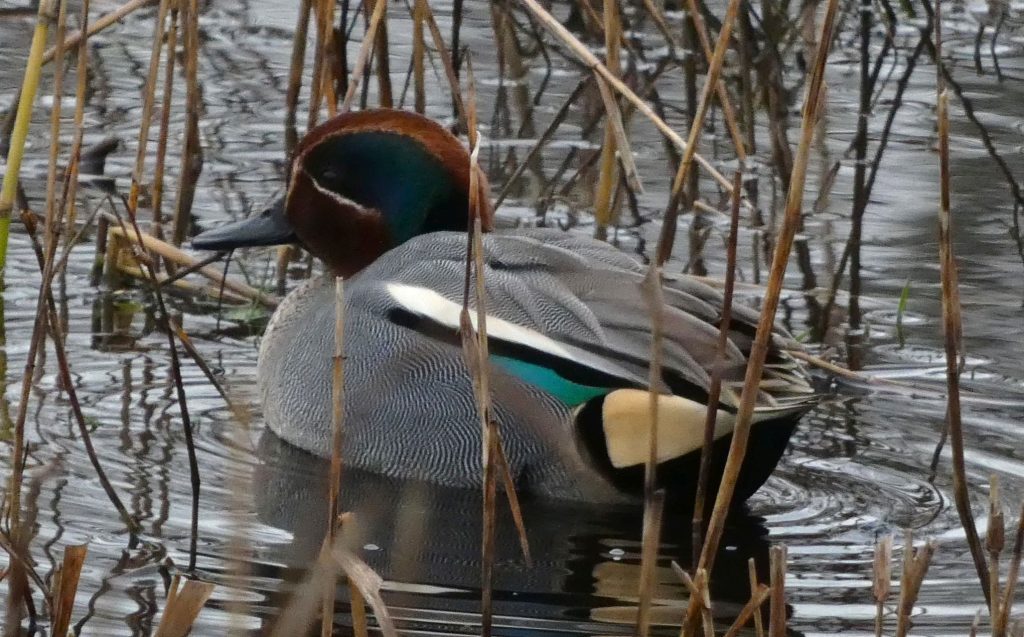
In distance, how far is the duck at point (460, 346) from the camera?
4.17 metres

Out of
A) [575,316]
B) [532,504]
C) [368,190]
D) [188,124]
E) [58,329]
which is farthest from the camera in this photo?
[188,124]

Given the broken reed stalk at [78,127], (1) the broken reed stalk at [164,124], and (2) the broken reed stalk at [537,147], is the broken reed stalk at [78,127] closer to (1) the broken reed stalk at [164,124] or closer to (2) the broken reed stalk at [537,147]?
(1) the broken reed stalk at [164,124]

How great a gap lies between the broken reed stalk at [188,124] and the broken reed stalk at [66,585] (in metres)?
2.80

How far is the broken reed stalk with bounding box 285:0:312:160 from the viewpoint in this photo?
5910mm

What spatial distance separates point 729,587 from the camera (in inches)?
155

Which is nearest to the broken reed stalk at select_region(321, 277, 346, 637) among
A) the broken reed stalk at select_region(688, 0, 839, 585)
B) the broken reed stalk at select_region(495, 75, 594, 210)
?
the broken reed stalk at select_region(688, 0, 839, 585)

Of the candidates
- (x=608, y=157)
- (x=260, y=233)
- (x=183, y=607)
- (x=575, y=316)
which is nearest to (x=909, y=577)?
(x=183, y=607)

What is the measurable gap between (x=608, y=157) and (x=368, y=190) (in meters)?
1.34

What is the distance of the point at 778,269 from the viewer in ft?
9.71

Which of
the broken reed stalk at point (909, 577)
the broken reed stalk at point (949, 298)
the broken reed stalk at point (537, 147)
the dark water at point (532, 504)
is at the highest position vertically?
the broken reed stalk at point (949, 298)

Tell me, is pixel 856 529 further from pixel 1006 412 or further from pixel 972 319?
pixel 972 319

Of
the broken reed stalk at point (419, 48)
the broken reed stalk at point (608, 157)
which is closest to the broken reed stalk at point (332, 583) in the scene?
the broken reed stalk at point (419, 48)

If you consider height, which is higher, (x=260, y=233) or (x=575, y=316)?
(x=575, y=316)

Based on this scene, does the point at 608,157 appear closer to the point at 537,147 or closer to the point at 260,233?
the point at 537,147
